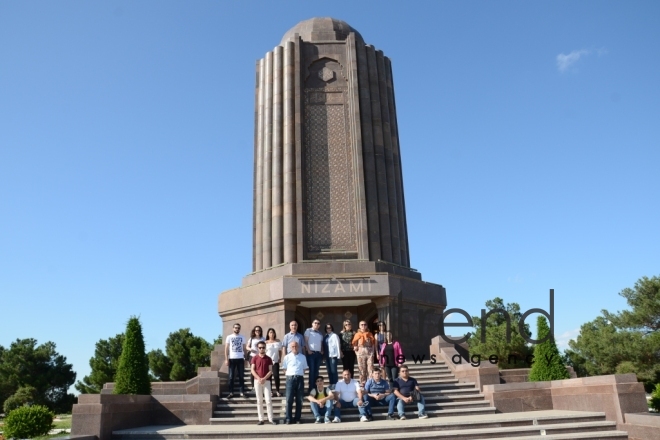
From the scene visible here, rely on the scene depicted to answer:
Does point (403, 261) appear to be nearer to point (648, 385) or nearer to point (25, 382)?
point (648, 385)

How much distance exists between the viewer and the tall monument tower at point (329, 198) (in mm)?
18891

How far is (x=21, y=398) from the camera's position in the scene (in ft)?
133

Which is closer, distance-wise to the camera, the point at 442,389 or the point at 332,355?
the point at 332,355

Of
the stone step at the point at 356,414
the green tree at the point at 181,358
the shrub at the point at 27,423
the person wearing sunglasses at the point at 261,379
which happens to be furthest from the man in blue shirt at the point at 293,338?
the green tree at the point at 181,358

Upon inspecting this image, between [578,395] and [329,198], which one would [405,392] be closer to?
[578,395]

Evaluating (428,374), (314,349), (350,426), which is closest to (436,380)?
Result: (428,374)

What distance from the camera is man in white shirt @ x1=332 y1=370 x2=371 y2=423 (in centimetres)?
1180

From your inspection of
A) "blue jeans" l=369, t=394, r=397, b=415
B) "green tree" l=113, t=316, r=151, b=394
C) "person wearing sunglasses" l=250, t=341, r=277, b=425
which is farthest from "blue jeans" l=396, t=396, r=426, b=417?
"green tree" l=113, t=316, r=151, b=394

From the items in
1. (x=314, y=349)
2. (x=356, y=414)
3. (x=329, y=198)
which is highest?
(x=329, y=198)

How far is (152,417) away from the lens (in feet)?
42.2

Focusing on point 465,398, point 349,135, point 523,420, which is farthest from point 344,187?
point 523,420

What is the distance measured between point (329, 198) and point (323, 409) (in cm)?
1056

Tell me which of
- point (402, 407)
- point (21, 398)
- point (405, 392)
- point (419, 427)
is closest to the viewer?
point (419, 427)

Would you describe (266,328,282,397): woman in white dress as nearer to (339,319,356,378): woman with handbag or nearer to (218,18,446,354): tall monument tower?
(339,319,356,378): woman with handbag
